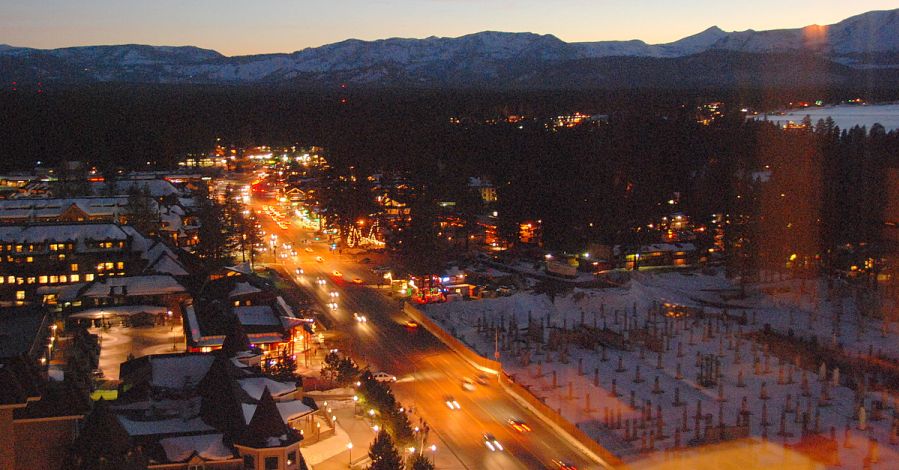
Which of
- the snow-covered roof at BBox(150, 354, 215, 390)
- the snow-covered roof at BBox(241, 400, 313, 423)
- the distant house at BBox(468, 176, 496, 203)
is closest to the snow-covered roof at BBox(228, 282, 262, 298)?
the snow-covered roof at BBox(150, 354, 215, 390)

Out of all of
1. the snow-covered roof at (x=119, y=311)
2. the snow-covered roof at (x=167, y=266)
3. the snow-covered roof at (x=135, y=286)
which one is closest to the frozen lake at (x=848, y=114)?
the snow-covered roof at (x=167, y=266)

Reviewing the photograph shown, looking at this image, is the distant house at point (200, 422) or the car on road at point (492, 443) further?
the car on road at point (492, 443)

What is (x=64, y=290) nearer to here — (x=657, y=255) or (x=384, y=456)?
(x=384, y=456)

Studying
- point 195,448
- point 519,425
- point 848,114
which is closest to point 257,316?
point 519,425

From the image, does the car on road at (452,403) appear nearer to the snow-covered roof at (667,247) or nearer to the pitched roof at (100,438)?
the pitched roof at (100,438)

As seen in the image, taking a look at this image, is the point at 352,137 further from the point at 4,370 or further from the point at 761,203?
the point at 4,370

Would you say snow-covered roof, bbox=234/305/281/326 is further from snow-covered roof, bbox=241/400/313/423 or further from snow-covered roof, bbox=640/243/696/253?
snow-covered roof, bbox=640/243/696/253
